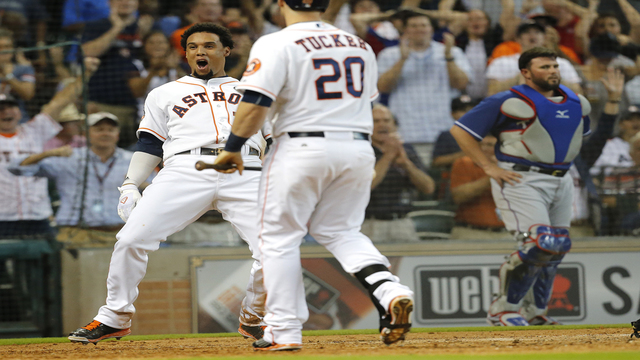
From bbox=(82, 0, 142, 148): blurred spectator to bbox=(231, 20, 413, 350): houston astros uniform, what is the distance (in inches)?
156

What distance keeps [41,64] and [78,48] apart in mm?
673

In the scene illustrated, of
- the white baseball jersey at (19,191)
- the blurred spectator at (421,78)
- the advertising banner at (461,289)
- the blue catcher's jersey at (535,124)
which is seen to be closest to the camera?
the blue catcher's jersey at (535,124)

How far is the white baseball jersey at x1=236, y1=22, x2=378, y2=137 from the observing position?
3180 mm

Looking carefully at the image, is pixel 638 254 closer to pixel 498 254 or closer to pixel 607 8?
pixel 498 254

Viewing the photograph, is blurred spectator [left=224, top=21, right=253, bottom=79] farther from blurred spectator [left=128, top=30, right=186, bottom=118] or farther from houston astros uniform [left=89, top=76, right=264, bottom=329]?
houston astros uniform [left=89, top=76, right=264, bottom=329]

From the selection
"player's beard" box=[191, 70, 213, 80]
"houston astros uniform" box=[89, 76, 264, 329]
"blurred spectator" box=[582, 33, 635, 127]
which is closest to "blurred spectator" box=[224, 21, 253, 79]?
"player's beard" box=[191, 70, 213, 80]

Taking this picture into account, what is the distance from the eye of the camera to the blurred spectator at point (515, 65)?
6992 millimetres

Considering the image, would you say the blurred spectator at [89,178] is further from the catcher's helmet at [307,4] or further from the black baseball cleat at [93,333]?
the catcher's helmet at [307,4]

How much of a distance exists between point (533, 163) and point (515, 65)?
2072mm

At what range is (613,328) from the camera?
16.7 feet

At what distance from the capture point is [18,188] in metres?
6.30

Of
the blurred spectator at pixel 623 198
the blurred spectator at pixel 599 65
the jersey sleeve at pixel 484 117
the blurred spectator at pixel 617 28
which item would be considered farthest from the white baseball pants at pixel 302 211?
the blurred spectator at pixel 617 28

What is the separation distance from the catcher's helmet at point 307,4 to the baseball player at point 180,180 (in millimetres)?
897

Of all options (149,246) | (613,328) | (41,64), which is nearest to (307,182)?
(149,246)
